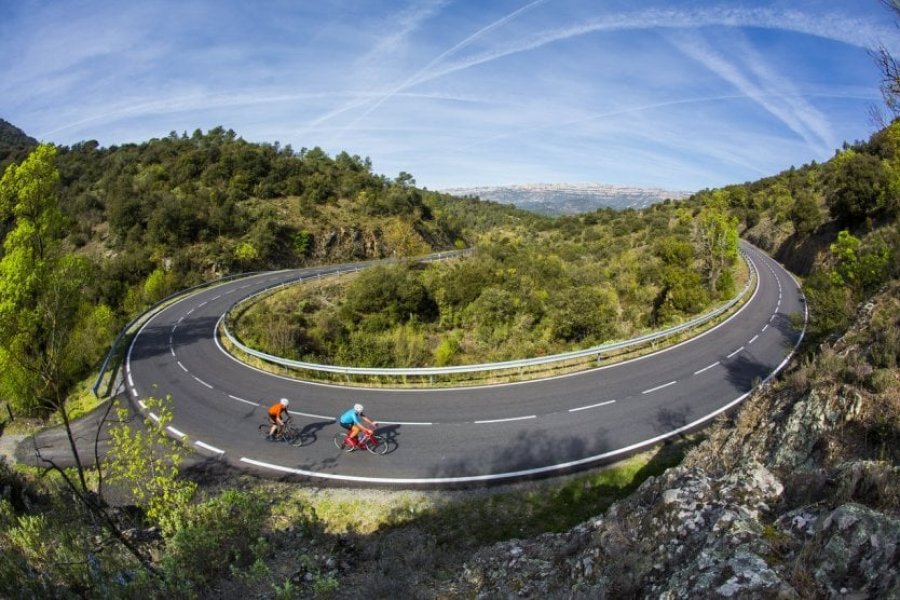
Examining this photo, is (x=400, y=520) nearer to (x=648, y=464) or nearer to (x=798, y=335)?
(x=648, y=464)

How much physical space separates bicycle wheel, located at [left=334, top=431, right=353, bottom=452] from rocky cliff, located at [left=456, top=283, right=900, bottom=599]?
18.4ft

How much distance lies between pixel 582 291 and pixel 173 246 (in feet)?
109

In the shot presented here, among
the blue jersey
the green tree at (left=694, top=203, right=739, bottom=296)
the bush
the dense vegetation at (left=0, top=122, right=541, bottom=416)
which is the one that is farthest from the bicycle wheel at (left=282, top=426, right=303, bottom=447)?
the green tree at (left=694, top=203, right=739, bottom=296)

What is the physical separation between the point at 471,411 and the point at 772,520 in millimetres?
8708

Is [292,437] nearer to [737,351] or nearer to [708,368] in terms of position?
[708,368]

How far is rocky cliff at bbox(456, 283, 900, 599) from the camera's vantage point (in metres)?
2.76

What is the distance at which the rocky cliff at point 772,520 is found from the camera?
2.76 metres

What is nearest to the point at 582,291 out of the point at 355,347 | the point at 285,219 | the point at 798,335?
the point at 798,335

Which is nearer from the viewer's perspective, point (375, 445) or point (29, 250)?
point (375, 445)

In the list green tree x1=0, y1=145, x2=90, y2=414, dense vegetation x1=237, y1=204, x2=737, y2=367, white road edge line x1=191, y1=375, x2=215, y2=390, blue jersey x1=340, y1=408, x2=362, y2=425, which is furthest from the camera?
dense vegetation x1=237, y1=204, x2=737, y2=367

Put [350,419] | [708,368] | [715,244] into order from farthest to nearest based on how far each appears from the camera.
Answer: [715,244] → [708,368] → [350,419]

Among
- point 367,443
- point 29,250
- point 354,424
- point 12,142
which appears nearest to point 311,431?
point 367,443

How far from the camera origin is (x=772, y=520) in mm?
3881

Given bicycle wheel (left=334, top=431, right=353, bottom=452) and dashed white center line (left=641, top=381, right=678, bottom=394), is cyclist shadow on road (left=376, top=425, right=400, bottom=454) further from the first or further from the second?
dashed white center line (left=641, top=381, right=678, bottom=394)
